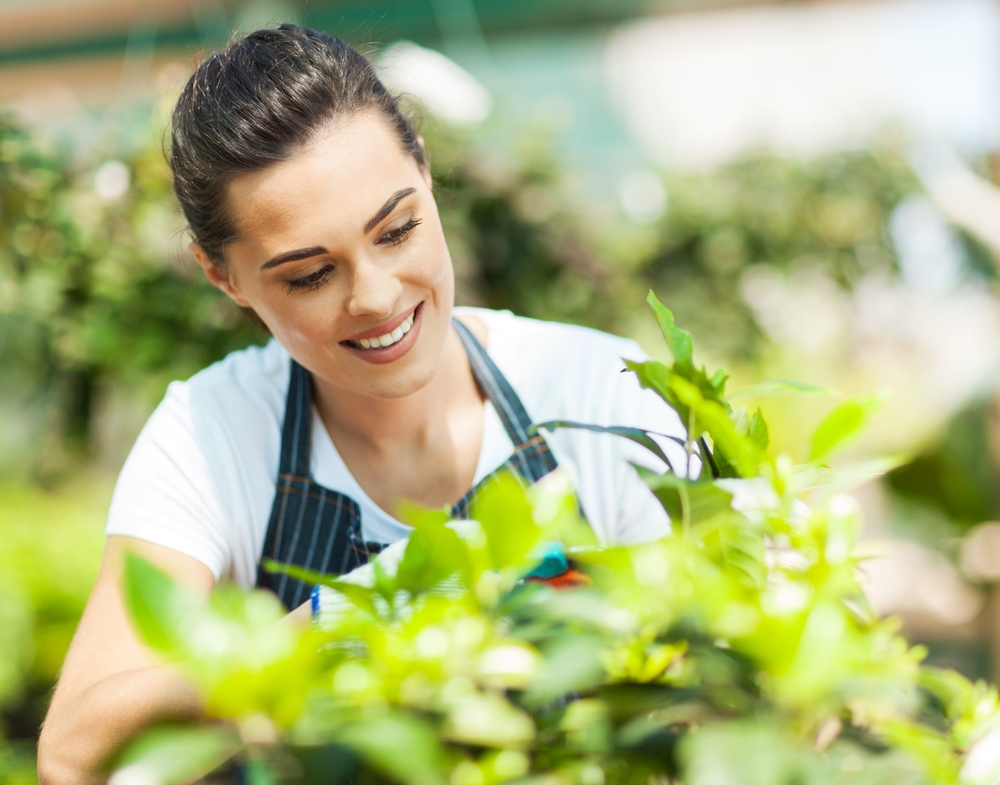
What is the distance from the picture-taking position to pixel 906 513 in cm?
448

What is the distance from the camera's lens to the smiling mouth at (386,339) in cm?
129

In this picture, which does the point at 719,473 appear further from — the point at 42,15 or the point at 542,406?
the point at 42,15

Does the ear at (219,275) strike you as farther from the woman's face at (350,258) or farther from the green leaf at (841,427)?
the green leaf at (841,427)

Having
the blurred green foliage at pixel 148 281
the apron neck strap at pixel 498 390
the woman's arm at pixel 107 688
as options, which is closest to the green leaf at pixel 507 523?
the woman's arm at pixel 107 688

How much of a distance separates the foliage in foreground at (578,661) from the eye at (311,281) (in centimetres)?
66

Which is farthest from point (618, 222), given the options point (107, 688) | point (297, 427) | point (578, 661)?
point (578, 661)

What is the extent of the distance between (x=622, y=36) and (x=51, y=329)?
4.03 metres

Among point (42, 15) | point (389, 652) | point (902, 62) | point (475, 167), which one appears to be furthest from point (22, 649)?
point (902, 62)

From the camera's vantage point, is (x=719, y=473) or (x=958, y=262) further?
(x=958, y=262)

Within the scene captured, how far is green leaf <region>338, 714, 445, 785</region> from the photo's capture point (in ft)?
1.54

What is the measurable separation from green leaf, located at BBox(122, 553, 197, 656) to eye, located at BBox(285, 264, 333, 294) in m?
0.77

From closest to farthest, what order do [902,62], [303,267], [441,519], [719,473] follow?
[441,519]
[719,473]
[303,267]
[902,62]

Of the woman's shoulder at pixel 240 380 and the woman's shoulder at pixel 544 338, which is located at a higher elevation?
the woman's shoulder at pixel 240 380

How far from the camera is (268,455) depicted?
1476 millimetres
